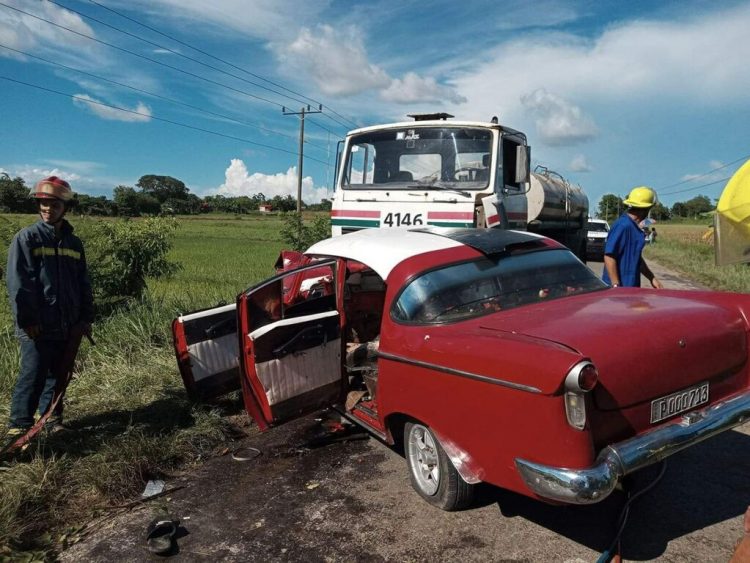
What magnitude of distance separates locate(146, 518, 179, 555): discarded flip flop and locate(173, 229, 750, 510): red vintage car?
38.2 inches

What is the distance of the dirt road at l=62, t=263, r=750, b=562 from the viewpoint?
9.71ft

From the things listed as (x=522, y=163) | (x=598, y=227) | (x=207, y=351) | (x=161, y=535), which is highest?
(x=522, y=163)

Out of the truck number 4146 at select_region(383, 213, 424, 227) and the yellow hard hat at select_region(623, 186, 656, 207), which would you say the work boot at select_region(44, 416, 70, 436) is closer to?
the truck number 4146 at select_region(383, 213, 424, 227)

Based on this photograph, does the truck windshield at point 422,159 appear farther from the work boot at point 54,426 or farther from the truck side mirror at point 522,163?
the work boot at point 54,426

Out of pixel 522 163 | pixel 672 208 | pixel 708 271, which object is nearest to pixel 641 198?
pixel 522 163

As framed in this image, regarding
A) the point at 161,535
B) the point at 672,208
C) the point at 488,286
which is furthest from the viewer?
the point at 672,208

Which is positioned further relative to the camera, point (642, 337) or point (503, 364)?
point (642, 337)

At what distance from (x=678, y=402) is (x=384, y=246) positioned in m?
2.16

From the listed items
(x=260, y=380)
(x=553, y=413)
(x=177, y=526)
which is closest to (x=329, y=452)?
(x=260, y=380)

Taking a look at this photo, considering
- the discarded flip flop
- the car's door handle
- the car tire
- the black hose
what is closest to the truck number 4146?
the car's door handle

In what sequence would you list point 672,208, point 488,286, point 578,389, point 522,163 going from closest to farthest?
point 578,389, point 488,286, point 522,163, point 672,208

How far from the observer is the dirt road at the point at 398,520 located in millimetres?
2959

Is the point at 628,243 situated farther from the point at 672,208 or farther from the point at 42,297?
the point at 672,208

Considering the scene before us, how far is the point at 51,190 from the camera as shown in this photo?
165 inches
